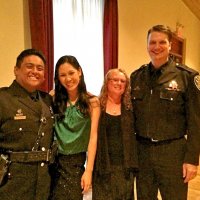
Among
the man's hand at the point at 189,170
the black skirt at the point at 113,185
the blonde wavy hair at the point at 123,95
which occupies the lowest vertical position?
the black skirt at the point at 113,185

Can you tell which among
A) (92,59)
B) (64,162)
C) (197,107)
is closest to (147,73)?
(197,107)

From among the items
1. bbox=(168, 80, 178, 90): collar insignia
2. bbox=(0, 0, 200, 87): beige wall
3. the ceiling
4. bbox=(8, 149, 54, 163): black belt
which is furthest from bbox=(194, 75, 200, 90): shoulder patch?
the ceiling

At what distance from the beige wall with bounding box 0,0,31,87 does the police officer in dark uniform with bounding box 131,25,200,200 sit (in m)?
1.22

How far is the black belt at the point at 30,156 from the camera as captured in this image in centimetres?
154

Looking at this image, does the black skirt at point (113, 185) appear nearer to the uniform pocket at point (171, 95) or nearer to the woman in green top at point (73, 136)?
the woman in green top at point (73, 136)

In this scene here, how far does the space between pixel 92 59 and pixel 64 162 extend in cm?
219

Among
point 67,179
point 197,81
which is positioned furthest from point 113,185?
point 197,81

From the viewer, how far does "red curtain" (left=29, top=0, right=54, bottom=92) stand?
2678 mm

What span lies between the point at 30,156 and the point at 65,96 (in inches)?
18.3

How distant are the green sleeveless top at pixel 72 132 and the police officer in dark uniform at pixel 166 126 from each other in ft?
1.37

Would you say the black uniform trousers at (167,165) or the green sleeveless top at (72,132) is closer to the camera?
the green sleeveless top at (72,132)

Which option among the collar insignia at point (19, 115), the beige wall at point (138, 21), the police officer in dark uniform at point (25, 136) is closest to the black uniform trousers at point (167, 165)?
the police officer in dark uniform at point (25, 136)

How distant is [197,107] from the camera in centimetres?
185

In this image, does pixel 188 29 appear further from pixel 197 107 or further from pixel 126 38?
pixel 197 107
